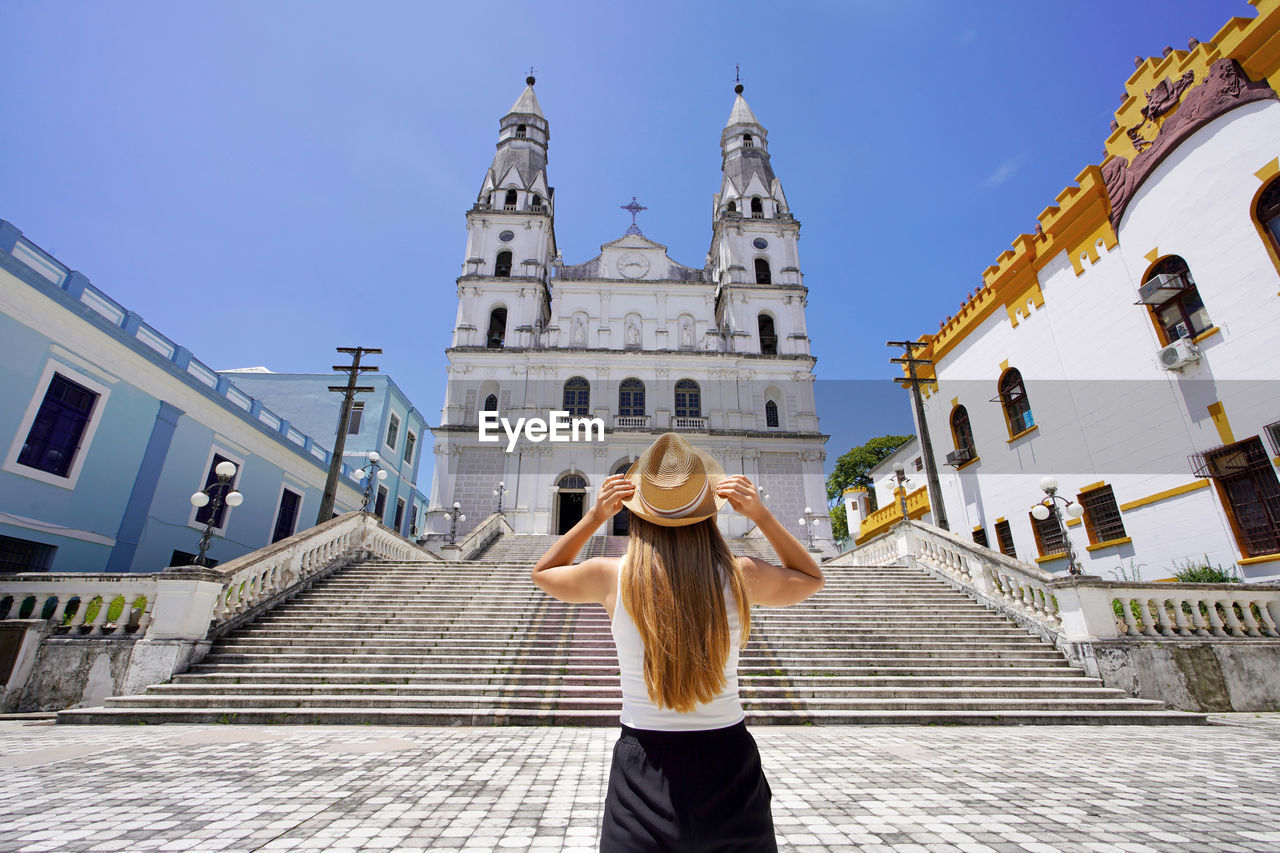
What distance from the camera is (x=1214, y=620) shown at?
7656 millimetres

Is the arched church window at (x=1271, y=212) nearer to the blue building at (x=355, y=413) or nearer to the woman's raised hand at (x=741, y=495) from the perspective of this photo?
the woman's raised hand at (x=741, y=495)

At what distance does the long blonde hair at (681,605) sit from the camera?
4.84 ft

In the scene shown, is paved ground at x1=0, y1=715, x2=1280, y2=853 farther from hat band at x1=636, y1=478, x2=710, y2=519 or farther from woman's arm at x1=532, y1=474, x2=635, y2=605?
hat band at x1=636, y1=478, x2=710, y2=519

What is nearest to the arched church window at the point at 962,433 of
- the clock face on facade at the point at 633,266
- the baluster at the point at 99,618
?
the baluster at the point at 99,618

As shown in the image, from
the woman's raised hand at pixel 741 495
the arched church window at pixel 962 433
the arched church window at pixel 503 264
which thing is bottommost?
the woman's raised hand at pixel 741 495

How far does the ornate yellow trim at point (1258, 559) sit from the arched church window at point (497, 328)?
26124mm

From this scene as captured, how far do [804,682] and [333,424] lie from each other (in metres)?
23.8

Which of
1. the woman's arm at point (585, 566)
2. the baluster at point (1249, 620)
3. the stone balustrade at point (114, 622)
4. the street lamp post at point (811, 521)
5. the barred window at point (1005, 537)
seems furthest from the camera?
the street lamp post at point (811, 521)

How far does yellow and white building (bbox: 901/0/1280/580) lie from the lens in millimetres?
8117

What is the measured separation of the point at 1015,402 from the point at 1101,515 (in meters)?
3.45

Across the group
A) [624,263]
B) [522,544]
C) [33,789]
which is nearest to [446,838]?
[33,789]

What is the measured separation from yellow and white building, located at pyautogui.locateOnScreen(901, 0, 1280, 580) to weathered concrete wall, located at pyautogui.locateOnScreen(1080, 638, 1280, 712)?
1.48m

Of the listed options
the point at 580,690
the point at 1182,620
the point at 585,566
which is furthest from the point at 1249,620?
the point at 585,566

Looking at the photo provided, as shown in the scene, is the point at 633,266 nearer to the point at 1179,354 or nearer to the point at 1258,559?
the point at 1179,354
